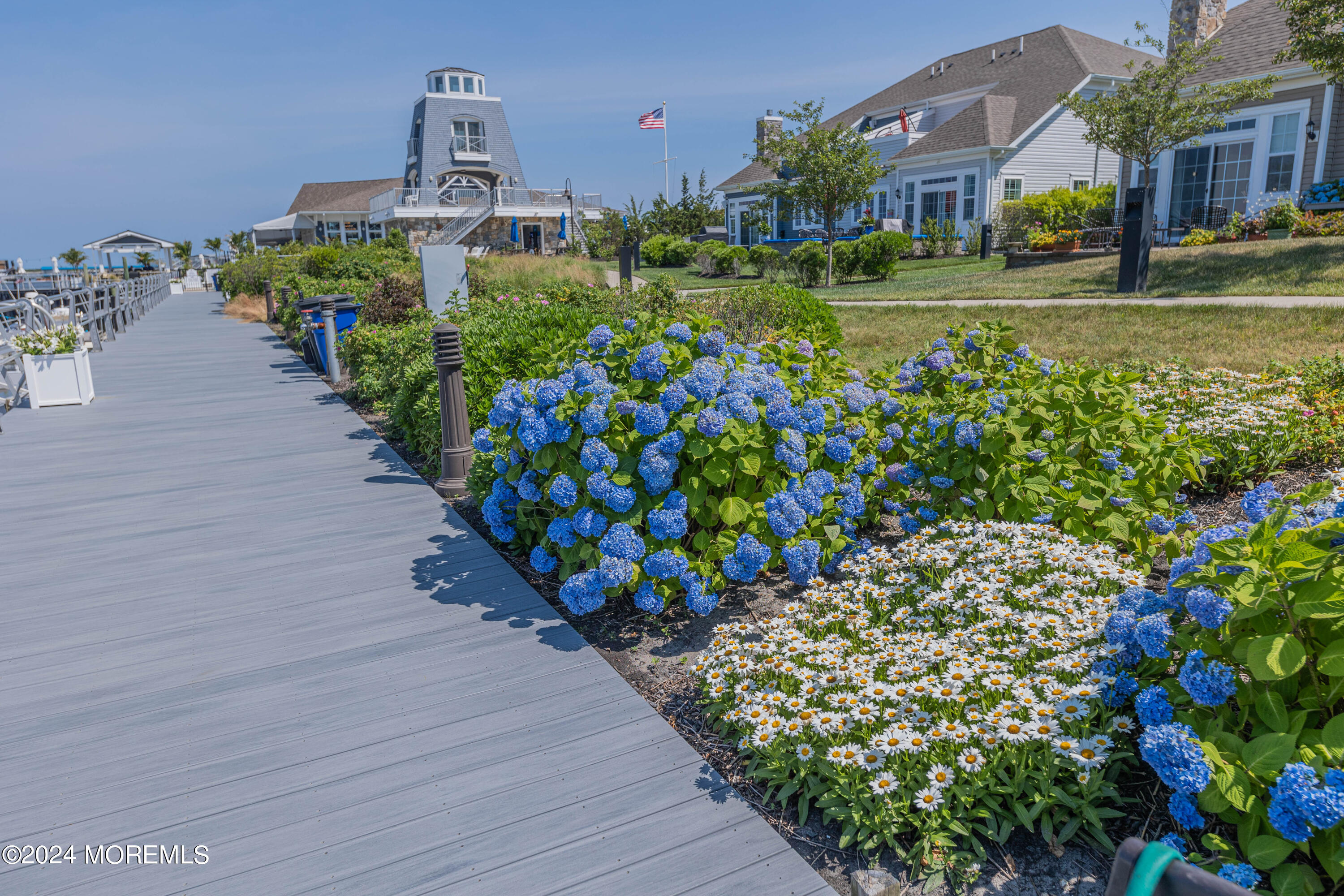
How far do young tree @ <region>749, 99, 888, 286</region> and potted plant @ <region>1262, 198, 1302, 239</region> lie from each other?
330 inches

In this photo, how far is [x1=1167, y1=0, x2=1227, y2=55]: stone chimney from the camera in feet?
65.5

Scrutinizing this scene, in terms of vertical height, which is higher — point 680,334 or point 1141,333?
point 680,334

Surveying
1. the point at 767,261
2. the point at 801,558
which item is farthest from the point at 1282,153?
the point at 801,558

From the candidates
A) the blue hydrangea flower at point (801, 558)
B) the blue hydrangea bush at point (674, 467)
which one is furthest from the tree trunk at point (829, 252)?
the blue hydrangea flower at point (801, 558)

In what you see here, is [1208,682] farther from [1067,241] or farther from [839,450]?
[1067,241]

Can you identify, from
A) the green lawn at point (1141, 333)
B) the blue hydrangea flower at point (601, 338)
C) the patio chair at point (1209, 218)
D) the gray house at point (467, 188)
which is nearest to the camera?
the blue hydrangea flower at point (601, 338)

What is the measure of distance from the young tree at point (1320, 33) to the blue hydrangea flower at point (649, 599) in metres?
14.2

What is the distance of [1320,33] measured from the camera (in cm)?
1188

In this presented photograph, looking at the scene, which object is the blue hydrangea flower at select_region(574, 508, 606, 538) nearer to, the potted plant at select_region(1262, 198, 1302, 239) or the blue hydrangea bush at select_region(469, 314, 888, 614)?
the blue hydrangea bush at select_region(469, 314, 888, 614)

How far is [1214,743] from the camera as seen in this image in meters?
2.12

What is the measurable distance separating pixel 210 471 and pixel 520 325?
287 cm

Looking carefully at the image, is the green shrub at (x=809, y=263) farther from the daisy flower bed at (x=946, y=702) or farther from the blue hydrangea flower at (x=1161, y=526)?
the daisy flower bed at (x=946, y=702)

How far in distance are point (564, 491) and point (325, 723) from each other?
1.30m

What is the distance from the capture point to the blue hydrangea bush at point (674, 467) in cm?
344
